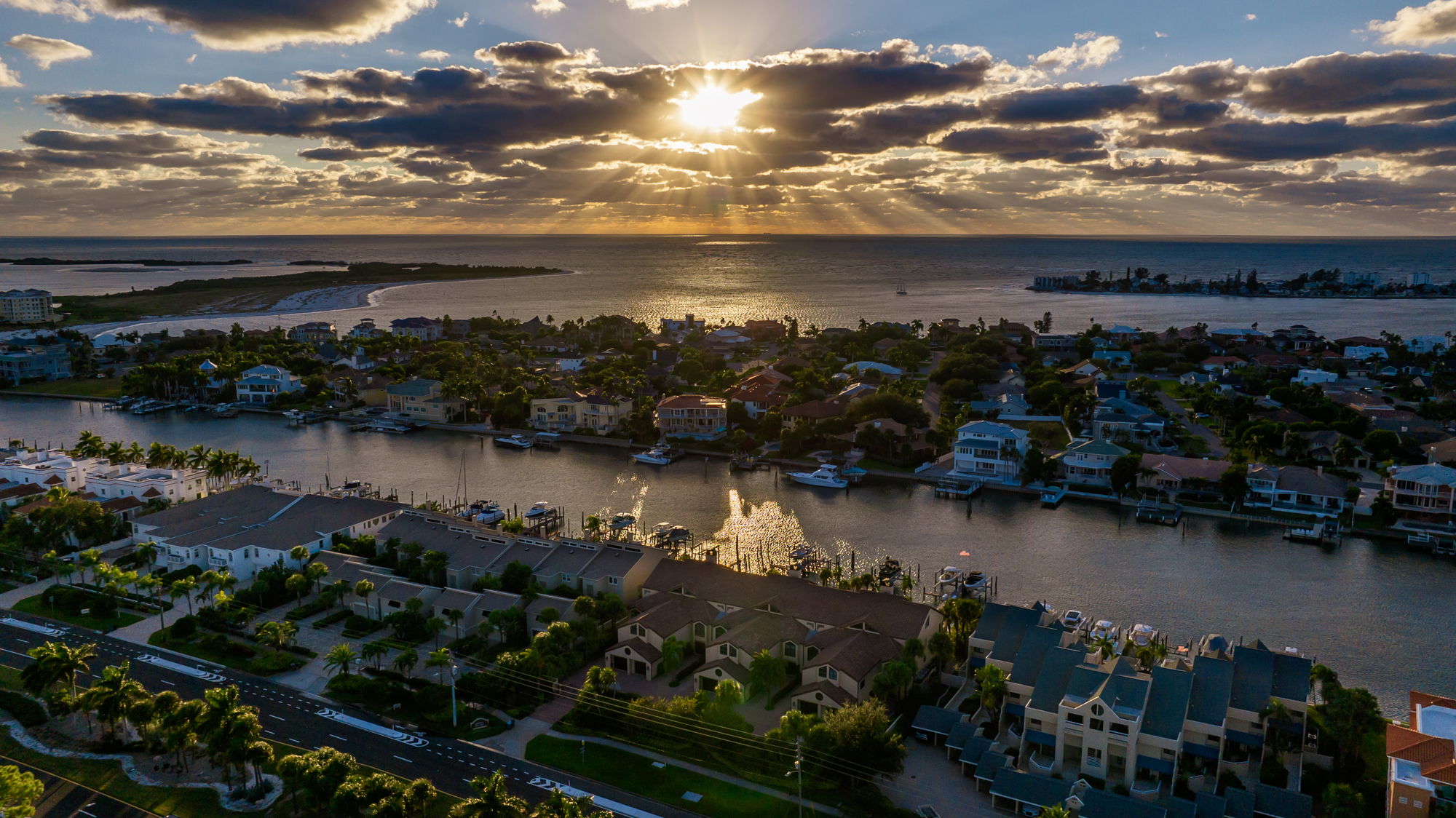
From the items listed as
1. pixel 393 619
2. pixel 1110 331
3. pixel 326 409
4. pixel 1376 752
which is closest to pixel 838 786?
pixel 1376 752

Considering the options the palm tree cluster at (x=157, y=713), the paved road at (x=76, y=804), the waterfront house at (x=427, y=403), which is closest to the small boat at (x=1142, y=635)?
the palm tree cluster at (x=157, y=713)

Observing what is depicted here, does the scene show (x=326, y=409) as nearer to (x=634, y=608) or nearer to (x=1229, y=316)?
(x=634, y=608)

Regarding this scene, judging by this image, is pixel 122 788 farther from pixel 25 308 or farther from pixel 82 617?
pixel 25 308

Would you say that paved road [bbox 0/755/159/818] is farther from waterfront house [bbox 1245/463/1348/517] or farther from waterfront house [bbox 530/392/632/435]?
waterfront house [bbox 1245/463/1348/517]

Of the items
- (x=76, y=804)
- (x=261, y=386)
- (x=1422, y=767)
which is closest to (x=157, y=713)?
(x=76, y=804)

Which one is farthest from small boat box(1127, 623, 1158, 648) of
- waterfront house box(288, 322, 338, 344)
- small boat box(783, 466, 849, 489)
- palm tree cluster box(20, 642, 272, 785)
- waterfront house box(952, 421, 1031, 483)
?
waterfront house box(288, 322, 338, 344)

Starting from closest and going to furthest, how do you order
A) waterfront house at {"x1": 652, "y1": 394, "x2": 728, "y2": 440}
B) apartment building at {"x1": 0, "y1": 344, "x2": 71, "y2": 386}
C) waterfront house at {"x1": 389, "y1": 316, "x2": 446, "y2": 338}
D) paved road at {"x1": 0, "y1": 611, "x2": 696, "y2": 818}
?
paved road at {"x1": 0, "y1": 611, "x2": 696, "y2": 818} < waterfront house at {"x1": 652, "y1": 394, "x2": 728, "y2": 440} < apartment building at {"x1": 0, "y1": 344, "x2": 71, "y2": 386} < waterfront house at {"x1": 389, "y1": 316, "x2": 446, "y2": 338}

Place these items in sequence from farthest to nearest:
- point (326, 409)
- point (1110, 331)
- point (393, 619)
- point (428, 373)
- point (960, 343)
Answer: point (1110, 331) < point (960, 343) < point (428, 373) < point (326, 409) < point (393, 619)
